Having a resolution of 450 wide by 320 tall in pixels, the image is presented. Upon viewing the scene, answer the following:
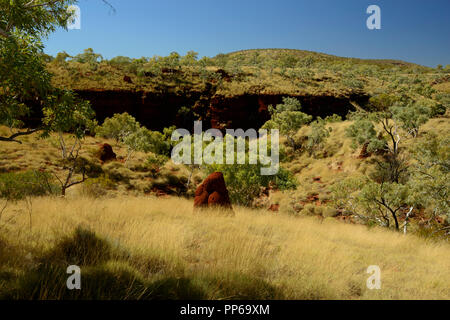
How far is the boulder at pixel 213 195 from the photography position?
9.75 m

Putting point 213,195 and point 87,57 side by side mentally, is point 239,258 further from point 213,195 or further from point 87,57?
point 87,57

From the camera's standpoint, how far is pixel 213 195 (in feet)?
32.7

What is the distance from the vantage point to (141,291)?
263 cm

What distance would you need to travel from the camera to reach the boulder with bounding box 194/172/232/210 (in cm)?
975

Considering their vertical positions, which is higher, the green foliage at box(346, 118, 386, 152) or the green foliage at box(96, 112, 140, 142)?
the green foliage at box(96, 112, 140, 142)

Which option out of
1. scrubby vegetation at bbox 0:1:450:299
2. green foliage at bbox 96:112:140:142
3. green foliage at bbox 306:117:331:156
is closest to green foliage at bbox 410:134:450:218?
scrubby vegetation at bbox 0:1:450:299

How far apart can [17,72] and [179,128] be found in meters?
46.4

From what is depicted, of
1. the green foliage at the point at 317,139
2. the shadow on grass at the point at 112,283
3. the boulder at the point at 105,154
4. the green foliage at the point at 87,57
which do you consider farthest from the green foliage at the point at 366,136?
the green foliage at the point at 87,57

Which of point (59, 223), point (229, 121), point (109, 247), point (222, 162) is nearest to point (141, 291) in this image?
point (109, 247)

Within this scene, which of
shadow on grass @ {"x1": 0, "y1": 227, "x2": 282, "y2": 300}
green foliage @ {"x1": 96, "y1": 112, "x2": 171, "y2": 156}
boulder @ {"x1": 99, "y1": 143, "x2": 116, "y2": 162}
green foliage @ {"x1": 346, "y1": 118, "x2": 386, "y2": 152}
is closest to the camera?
shadow on grass @ {"x1": 0, "y1": 227, "x2": 282, "y2": 300}

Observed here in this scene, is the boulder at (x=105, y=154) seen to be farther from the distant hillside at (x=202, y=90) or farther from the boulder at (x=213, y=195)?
the distant hillside at (x=202, y=90)

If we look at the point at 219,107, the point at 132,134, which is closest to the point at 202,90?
the point at 219,107

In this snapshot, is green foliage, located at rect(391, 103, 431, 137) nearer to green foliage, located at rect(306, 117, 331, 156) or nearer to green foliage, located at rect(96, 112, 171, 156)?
green foliage, located at rect(306, 117, 331, 156)
